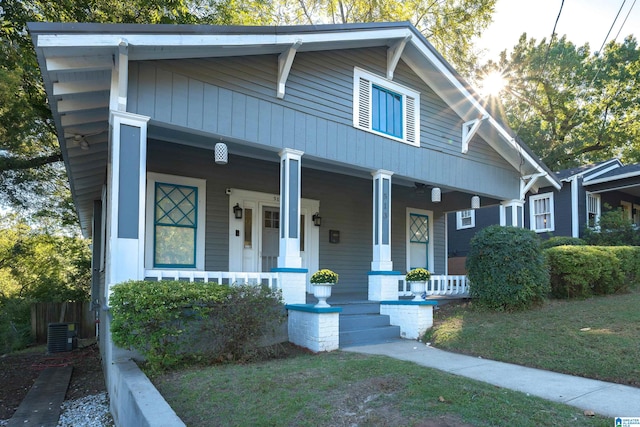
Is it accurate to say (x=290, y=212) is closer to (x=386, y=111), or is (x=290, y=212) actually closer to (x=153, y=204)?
(x=153, y=204)

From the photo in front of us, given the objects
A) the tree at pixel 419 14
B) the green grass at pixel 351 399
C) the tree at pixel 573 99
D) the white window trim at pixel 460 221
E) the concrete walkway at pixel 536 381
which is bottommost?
the concrete walkway at pixel 536 381

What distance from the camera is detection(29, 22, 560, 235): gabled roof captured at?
208 inches

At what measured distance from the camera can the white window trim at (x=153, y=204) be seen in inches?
298

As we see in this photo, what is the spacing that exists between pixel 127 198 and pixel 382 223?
4682 millimetres

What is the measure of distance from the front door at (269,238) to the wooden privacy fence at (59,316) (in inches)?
295

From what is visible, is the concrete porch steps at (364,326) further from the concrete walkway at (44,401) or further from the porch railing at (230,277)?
the concrete walkway at (44,401)

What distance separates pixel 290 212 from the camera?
7.18 m

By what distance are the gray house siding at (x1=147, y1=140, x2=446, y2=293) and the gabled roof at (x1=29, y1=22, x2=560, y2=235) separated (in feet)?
4.96

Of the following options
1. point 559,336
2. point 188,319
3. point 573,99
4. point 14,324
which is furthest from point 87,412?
point 573,99

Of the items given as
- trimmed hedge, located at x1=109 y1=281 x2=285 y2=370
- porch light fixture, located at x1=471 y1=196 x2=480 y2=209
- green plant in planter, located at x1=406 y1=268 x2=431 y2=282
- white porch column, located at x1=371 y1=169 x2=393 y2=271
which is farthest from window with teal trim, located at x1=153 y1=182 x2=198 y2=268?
porch light fixture, located at x1=471 y1=196 x2=480 y2=209

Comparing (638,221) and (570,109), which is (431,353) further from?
(570,109)

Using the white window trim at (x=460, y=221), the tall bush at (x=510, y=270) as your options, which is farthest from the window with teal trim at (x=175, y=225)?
the white window trim at (x=460, y=221)

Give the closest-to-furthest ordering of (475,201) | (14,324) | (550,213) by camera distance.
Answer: (475,201)
(14,324)
(550,213)

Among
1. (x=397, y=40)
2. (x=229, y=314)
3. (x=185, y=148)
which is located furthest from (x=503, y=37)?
(x=229, y=314)
